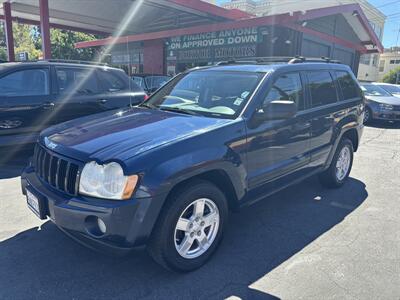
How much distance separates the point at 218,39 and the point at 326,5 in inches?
717

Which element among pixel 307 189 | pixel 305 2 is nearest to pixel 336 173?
pixel 307 189

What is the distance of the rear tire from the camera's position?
4895mm

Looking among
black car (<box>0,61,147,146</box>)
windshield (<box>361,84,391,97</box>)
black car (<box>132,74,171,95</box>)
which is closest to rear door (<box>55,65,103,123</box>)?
black car (<box>0,61,147,146</box>)

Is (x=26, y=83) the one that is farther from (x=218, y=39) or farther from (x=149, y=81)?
(x=218, y=39)

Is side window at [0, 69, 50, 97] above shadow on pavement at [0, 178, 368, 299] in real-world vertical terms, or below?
above

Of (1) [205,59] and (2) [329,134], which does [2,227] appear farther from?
(1) [205,59]

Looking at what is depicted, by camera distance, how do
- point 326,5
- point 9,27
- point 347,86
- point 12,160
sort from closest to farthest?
1. point 347,86
2. point 12,160
3. point 9,27
4. point 326,5

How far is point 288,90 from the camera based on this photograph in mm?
3850

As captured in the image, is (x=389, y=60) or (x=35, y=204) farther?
(x=389, y=60)

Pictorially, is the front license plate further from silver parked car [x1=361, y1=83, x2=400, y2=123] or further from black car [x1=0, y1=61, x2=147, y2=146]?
silver parked car [x1=361, y1=83, x2=400, y2=123]

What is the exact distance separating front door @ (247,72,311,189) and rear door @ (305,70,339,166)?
0.18 metres

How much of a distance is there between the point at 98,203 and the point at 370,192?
414 cm

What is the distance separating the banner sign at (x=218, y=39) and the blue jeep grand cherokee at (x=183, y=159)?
1077cm

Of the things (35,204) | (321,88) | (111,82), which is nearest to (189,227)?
(35,204)
